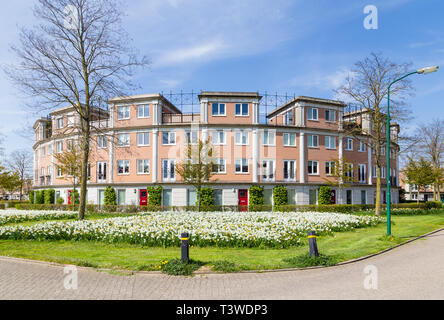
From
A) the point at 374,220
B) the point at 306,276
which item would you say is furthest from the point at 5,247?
the point at 374,220

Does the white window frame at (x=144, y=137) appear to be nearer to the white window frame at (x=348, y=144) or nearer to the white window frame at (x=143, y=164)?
the white window frame at (x=143, y=164)

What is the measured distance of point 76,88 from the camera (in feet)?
64.9

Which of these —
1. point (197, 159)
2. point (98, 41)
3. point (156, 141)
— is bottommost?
point (197, 159)

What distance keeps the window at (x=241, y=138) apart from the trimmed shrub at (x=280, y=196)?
6409 mm

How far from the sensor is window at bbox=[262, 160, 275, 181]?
110 ft

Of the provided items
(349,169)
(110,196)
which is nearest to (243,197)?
(349,169)

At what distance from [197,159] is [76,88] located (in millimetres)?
11167

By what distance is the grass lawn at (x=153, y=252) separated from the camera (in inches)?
358

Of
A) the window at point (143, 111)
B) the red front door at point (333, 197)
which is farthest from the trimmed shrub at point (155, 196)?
the red front door at point (333, 197)

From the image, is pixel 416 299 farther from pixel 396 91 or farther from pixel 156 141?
pixel 156 141

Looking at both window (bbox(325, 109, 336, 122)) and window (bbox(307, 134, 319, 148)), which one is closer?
window (bbox(307, 134, 319, 148))

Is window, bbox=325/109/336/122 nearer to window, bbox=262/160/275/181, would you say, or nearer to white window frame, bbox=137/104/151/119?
window, bbox=262/160/275/181

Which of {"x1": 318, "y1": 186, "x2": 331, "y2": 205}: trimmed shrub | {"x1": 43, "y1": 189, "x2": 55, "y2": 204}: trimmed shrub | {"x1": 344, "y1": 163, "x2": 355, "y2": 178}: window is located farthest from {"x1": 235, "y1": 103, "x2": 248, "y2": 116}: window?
{"x1": 43, "y1": 189, "x2": 55, "y2": 204}: trimmed shrub

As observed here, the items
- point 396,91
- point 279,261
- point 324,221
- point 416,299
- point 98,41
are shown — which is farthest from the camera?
point 396,91
